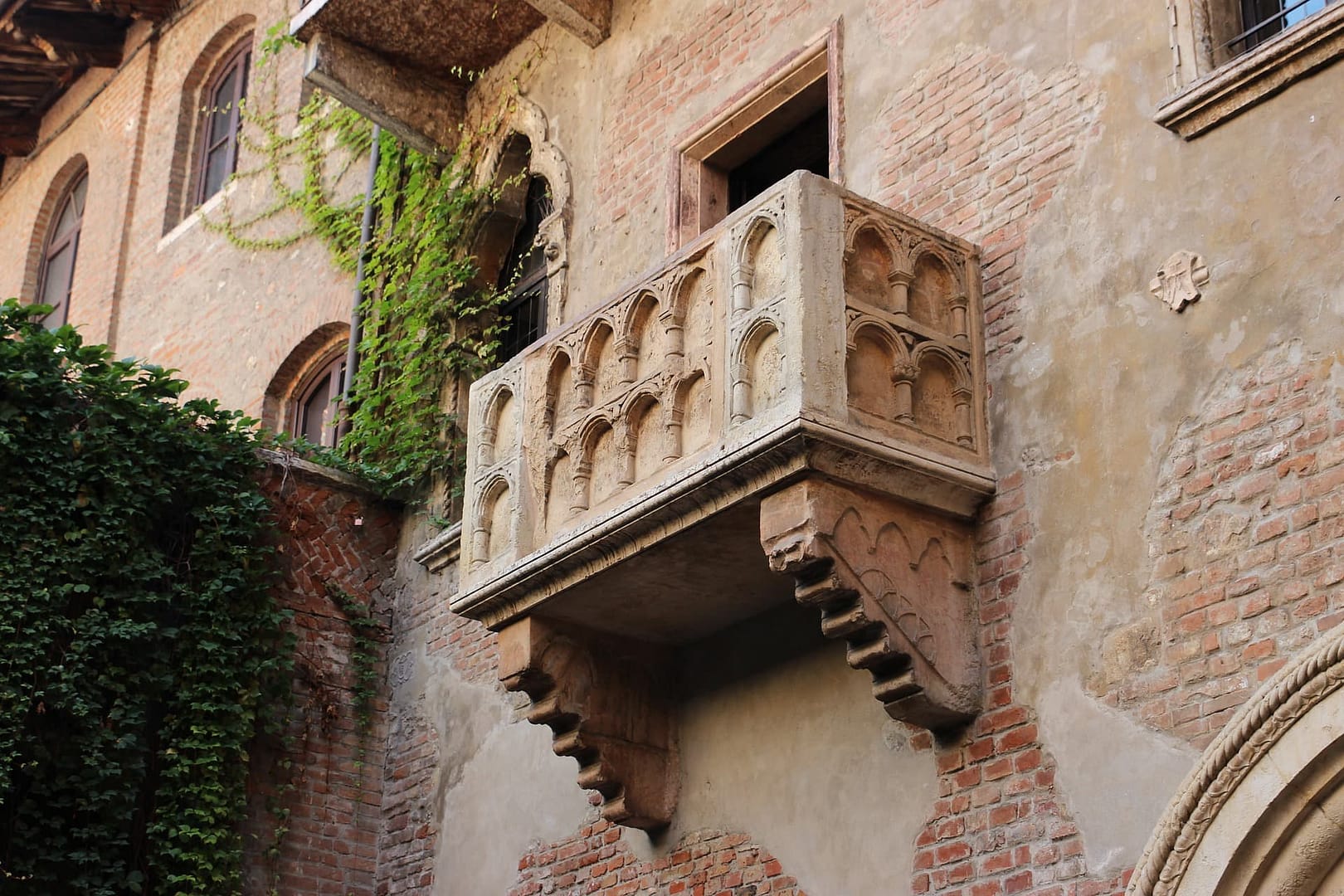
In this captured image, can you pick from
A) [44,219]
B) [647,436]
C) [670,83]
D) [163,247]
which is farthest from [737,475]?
[44,219]

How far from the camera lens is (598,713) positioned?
8.22 m

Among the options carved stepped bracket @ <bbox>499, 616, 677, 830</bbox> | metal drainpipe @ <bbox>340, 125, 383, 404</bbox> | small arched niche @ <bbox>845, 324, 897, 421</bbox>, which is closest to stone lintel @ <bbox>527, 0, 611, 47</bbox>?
metal drainpipe @ <bbox>340, 125, 383, 404</bbox>

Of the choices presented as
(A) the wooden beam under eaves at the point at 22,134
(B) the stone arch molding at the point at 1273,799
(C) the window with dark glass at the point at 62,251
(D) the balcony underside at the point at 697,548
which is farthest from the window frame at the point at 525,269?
(A) the wooden beam under eaves at the point at 22,134

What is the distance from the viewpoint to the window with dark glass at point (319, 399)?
1291cm

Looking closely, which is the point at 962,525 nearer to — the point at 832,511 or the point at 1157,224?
the point at 832,511

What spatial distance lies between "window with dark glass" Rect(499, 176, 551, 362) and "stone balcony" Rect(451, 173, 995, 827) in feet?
7.74

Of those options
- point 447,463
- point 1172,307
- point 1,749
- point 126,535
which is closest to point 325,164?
point 447,463

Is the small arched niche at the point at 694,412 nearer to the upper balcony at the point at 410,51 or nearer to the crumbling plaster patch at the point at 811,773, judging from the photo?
the crumbling plaster patch at the point at 811,773

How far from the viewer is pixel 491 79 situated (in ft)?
37.3

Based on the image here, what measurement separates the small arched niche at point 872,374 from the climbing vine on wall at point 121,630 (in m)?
4.07

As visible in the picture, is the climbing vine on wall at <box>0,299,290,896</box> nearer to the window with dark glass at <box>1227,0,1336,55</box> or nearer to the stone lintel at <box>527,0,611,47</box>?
the stone lintel at <box>527,0,611,47</box>

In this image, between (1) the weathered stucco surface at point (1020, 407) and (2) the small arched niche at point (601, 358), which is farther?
(2) the small arched niche at point (601, 358)

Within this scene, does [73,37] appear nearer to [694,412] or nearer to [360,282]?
→ [360,282]

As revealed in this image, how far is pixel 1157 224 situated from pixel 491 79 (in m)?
5.43
